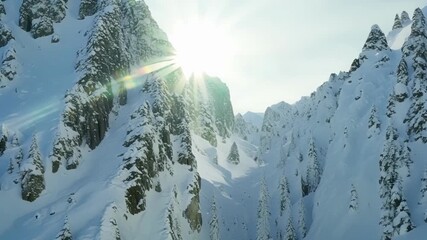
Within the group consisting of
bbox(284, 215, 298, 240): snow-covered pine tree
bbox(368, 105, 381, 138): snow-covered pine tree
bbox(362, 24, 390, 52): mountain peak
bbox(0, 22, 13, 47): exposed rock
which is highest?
bbox(0, 22, 13, 47): exposed rock

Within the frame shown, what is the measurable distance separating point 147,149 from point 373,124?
39861mm

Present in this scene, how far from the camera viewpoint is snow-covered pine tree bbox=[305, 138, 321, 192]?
94125 millimetres

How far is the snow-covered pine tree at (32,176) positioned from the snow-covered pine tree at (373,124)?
55313mm

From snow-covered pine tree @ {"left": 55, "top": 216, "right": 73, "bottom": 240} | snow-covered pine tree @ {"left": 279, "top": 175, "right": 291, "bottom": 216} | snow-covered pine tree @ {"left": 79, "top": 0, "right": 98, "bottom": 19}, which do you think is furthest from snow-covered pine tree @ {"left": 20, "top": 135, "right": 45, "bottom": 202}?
Result: snow-covered pine tree @ {"left": 279, "top": 175, "right": 291, "bottom": 216}

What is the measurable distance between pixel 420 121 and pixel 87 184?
51.6 meters

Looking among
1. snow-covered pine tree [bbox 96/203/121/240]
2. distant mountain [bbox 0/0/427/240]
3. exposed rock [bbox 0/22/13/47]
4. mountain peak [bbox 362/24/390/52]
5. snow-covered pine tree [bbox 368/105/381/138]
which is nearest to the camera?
snow-covered pine tree [bbox 96/203/121/240]

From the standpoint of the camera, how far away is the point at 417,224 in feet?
192

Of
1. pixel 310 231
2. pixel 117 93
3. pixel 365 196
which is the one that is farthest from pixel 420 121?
pixel 117 93

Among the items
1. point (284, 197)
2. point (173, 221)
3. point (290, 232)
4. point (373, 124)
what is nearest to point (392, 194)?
point (373, 124)

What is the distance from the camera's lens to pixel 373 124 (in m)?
80.4

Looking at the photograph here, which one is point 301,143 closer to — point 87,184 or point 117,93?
point 117,93

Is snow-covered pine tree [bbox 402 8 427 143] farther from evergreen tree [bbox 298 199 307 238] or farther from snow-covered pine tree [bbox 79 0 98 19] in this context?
snow-covered pine tree [bbox 79 0 98 19]

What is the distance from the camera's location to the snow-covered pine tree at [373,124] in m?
79.7

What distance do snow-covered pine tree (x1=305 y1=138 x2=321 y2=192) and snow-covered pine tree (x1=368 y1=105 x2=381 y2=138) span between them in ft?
54.2
